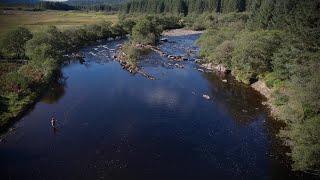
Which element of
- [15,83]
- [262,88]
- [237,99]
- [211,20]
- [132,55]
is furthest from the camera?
[211,20]

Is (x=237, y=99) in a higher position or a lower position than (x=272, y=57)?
lower

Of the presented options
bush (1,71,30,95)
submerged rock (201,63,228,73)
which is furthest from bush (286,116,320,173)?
submerged rock (201,63,228,73)

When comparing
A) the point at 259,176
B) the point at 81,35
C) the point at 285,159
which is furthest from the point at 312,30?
the point at 81,35

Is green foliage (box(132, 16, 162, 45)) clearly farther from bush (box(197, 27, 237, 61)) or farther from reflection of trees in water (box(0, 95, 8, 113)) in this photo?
reflection of trees in water (box(0, 95, 8, 113))

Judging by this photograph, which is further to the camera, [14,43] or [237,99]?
[14,43]

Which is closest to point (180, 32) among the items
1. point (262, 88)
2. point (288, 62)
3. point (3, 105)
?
point (262, 88)

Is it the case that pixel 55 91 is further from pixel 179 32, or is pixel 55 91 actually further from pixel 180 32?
pixel 180 32

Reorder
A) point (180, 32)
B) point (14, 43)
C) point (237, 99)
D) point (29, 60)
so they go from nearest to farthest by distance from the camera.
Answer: point (237, 99)
point (29, 60)
point (14, 43)
point (180, 32)
